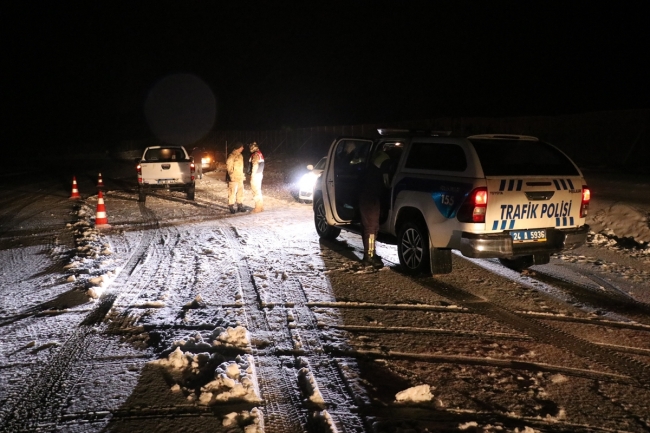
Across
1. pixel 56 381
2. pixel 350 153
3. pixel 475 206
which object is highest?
pixel 350 153

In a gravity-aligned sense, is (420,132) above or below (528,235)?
above

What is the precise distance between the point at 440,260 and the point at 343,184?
2441 mm

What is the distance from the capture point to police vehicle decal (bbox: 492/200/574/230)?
6555mm

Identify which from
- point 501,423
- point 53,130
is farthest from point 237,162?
point 53,130

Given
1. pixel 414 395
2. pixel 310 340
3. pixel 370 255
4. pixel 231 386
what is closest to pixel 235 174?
pixel 370 255

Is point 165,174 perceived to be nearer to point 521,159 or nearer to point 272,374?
point 521,159

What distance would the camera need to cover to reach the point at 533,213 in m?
6.71

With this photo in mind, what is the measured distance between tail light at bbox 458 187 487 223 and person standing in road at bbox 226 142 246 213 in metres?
7.79

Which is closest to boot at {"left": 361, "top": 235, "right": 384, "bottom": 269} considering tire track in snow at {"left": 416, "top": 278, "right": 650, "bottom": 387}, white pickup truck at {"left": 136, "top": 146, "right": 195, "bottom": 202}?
tire track in snow at {"left": 416, "top": 278, "right": 650, "bottom": 387}

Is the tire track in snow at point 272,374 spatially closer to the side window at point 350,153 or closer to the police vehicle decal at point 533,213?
the police vehicle decal at point 533,213

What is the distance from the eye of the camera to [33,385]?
14.2 feet

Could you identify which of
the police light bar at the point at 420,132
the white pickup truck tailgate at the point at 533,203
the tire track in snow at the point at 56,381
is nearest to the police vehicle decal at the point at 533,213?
the white pickup truck tailgate at the point at 533,203

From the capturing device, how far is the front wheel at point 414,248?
738 centimetres

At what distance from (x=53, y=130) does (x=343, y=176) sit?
98.1m
